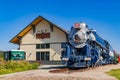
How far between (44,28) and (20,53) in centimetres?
584

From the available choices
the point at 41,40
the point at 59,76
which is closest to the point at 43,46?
the point at 41,40

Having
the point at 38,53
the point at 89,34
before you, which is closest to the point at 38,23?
the point at 38,53

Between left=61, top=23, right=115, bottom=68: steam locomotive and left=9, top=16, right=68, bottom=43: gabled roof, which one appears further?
left=9, top=16, right=68, bottom=43: gabled roof

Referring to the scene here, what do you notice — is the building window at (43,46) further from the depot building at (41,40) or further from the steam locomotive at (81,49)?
the steam locomotive at (81,49)

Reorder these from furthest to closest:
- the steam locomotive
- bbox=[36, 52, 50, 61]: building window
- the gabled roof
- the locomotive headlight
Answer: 1. the gabled roof
2. bbox=[36, 52, 50, 61]: building window
3. the locomotive headlight
4. the steam locomotive

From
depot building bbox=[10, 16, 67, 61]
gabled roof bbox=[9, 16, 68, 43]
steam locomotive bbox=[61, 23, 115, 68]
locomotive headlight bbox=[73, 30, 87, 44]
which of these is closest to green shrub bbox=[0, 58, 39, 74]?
steam locomotive bbox=[61, 23, 115, 68]

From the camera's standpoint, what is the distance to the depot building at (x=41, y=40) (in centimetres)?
4814

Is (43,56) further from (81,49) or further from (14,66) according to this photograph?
(81,49)

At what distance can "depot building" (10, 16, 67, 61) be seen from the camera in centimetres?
4814

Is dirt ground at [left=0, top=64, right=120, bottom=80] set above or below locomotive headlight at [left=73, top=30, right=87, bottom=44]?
below

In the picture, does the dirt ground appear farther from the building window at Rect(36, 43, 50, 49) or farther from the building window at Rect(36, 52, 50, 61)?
the building window at Rect(36, 43, 50, 49)

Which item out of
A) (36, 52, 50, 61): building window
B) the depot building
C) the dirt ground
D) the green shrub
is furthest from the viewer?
(36, 52, 50, 61): building window

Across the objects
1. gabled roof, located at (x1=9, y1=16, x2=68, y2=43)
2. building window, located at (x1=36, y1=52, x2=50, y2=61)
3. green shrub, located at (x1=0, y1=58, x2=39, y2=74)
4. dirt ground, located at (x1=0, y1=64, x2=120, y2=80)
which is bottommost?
dirt ground, located at (x1=0, y1=64, x2=120, y2=80)

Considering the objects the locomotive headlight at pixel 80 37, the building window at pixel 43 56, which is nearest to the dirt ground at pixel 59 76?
the locomotive headlight at pixel 80 37
